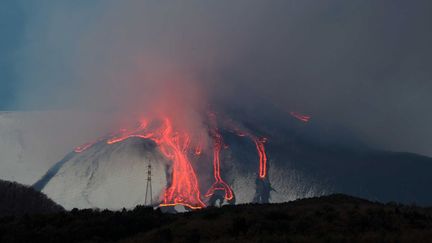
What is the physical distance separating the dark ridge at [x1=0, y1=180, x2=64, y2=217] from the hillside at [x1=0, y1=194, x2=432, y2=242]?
16577mm

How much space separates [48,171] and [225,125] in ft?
190

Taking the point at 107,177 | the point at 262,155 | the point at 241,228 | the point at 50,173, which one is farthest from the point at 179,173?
the point at 241,228

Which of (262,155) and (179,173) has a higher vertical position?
(262,155)

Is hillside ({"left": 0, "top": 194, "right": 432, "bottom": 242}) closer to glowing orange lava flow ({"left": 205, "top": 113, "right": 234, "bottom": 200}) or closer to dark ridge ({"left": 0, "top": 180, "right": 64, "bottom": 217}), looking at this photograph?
dark ridge ({"left": 0, "top": 180, "right": 64, "bottom": 217})

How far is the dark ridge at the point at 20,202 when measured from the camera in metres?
50.4

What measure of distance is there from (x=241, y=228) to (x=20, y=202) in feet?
119

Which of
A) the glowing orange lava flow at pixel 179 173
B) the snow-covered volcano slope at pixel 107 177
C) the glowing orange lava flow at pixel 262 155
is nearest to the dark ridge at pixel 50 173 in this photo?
the snow-covered volcano slope at pixel 107 177

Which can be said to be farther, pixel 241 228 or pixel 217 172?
pixel 217 172

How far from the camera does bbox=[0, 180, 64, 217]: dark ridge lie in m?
50.4

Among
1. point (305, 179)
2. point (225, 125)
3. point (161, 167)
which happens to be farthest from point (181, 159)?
point (305, 179)

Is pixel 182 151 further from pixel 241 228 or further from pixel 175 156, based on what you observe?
pixel 241 228

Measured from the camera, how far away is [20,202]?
5291 centimetres

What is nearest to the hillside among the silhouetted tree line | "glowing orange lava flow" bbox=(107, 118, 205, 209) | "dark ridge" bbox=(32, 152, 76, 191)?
the silhouetted tree line

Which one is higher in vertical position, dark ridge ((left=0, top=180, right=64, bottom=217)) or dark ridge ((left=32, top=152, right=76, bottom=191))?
dark ridge ((left=32, top=152, right=76, bottom=191))
